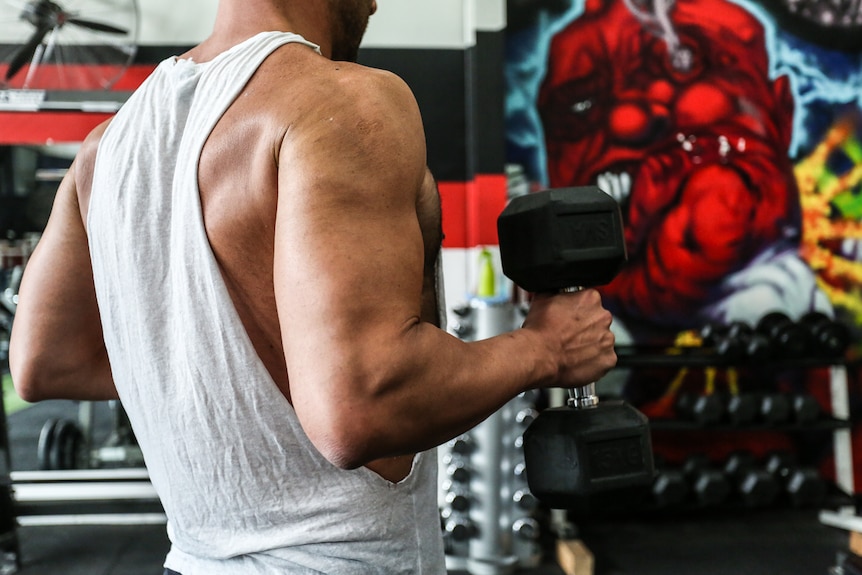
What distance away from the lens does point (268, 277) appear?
2.21 ft

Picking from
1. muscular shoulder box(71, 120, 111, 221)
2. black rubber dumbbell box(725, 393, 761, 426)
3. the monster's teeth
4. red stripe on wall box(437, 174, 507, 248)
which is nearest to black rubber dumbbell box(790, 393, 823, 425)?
black rubber dumbbell box(725, 393, 761, 426)

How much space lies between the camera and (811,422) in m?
2.86

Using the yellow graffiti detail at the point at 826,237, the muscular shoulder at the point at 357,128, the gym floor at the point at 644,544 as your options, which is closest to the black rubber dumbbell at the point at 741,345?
the yellow graffiti detail at the point at 826,237

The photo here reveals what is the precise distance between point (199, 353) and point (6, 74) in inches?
113

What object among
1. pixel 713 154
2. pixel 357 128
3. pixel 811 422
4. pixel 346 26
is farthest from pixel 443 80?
pixel 357 128

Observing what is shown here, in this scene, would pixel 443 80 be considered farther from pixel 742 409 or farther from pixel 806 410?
pixel 806 410

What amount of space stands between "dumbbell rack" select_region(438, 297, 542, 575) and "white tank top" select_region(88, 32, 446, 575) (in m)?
1.82

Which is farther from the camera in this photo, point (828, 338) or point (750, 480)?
point (828, 338)

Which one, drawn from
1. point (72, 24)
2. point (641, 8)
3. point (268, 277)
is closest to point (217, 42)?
point (268, 277)

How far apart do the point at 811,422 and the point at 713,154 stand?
119cm

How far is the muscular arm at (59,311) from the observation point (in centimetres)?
84

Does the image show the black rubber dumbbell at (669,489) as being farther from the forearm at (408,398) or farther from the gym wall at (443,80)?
the forearm at (408,398)

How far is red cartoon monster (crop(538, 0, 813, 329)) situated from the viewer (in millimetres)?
3162

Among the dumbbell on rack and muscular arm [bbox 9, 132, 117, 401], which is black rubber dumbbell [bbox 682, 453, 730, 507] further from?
muscular arm [bbox 9, 132, 117, 401]
